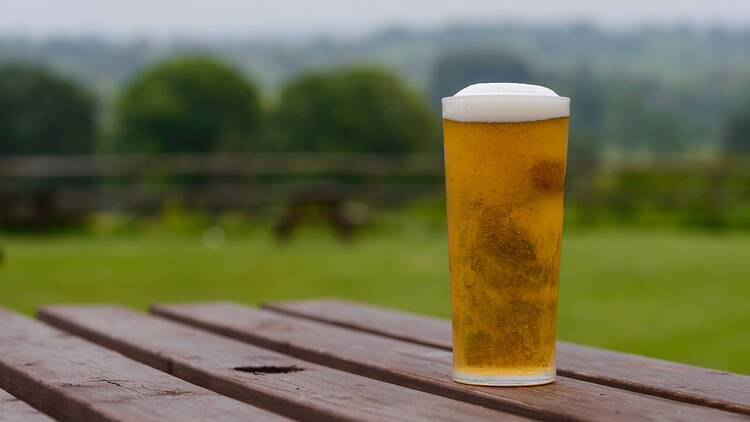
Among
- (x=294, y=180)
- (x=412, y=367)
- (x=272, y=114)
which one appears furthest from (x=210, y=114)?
(x=412, y=367)

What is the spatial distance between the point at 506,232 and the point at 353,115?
2018cm

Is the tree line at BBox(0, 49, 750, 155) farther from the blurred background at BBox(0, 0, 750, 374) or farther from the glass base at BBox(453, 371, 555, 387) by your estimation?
the glass base at BBox(453, 371, 555, 387)

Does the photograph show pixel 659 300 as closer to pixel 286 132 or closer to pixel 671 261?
pixel 671 261

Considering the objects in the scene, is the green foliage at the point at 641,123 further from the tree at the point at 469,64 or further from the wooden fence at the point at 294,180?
the wooden fence at the point at 294,180

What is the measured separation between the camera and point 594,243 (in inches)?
344

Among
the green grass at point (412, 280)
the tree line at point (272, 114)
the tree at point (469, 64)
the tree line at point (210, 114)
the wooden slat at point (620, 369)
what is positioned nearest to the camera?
the wooden slat at point (620, 369)

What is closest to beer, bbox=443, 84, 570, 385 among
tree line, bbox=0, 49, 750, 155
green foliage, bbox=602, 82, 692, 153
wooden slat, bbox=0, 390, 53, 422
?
wooden slat, bbox=0, 390, 53, 422

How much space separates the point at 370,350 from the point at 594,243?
26.3 feet

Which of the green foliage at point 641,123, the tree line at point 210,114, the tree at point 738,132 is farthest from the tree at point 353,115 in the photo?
the tree at point 738,132

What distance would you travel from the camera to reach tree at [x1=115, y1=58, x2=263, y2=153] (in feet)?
65.7

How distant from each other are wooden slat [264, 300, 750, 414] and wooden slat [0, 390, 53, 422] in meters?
0.49

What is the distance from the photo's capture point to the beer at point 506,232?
848mm

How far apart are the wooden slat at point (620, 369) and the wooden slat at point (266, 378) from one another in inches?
7.4

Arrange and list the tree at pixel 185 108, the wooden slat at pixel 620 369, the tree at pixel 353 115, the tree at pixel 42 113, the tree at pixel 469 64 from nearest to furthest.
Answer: the wooden slat at pixel 620 369 < the tree at pixel 353 115 < the tree at pixel 42 113 < the tree at pixel 185 108 < the tree at pixel 469 64
